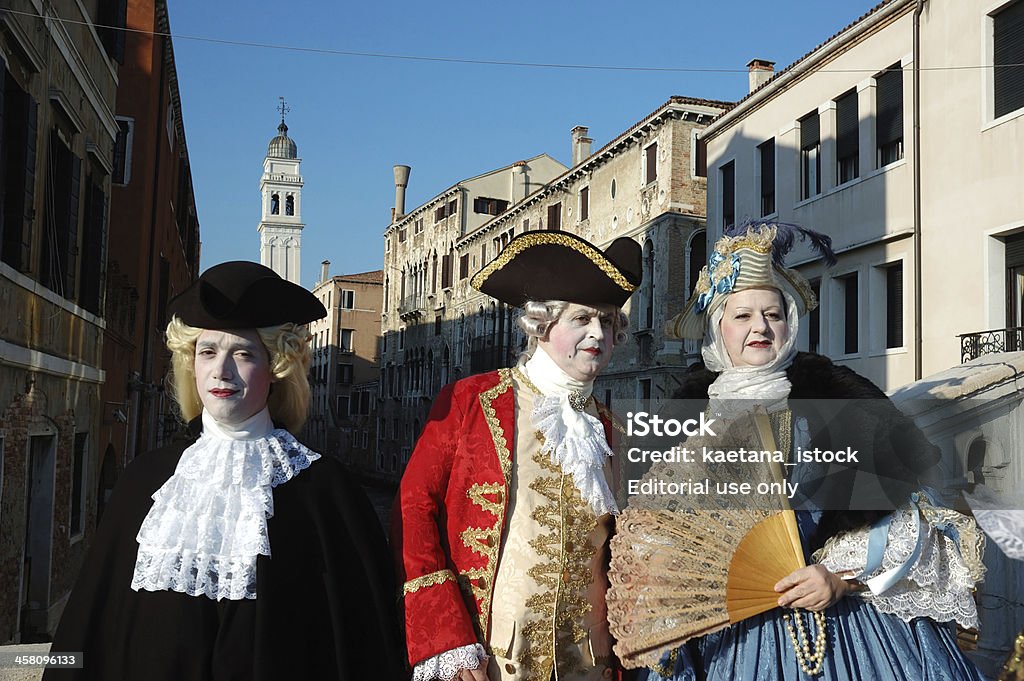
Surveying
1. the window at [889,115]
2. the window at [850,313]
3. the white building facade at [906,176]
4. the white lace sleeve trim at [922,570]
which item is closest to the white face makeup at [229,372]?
the white lace sleeve trim at [922,570]

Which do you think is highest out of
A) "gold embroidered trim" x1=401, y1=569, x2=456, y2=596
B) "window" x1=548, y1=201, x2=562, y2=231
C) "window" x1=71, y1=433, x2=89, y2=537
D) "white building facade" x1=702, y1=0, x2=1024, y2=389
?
"window" x1=548, y1=201, x2=562, y2=231

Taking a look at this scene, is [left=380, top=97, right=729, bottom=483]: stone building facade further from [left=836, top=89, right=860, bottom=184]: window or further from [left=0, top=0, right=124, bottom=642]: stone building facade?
[left=0, top=0, right=124, bottom=642]: stone building facade

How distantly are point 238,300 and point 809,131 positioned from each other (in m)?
13.1

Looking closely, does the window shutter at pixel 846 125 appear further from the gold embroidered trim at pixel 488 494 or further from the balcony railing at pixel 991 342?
the gold embroidered trim at pixel 488 494

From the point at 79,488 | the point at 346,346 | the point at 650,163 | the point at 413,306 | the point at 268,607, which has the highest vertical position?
the point at 650,163

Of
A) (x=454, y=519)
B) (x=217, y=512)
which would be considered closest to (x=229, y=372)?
(x=217, y=512)

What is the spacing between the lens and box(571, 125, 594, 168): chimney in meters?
27.1

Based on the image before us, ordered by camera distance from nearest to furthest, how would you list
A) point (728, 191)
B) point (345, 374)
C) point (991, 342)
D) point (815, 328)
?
1. point (991, 342)
2. point (815, 328)
3. point (728, 191)
4. point (345, 374)

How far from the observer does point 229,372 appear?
2418mm

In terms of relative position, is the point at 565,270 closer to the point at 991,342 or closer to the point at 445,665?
the point at 445,665

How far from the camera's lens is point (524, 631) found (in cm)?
259

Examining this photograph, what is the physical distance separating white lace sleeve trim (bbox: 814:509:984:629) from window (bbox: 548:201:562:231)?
70.4ft

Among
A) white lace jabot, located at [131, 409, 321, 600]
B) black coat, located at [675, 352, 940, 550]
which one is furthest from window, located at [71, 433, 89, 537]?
black coat, located at [675, 352, 940, 550]

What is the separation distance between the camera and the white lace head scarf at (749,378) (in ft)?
8.77
